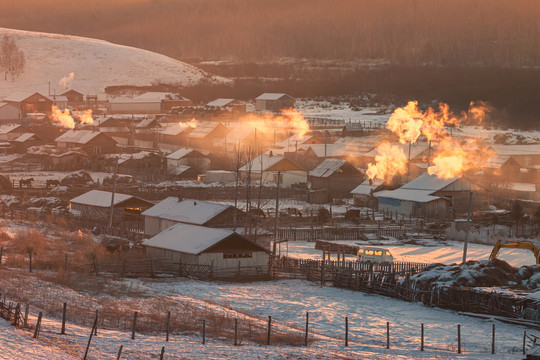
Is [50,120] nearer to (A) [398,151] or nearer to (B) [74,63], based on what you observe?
(A) [398,151]

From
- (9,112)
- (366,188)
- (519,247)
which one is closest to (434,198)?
(366,188)

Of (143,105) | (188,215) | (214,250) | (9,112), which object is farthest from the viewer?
(143,105)

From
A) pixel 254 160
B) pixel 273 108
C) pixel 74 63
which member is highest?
pixel 74 63

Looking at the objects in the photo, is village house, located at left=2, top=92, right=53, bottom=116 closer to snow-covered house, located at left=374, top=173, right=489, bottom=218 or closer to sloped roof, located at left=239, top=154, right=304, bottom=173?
sloped roof, located at left=239, top=154, right=304, bottom=173

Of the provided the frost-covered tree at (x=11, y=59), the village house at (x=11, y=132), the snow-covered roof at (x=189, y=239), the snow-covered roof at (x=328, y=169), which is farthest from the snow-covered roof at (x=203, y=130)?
the frost-covered tree at (x=11, y=59)

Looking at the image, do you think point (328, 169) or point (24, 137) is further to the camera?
point (24, 137)

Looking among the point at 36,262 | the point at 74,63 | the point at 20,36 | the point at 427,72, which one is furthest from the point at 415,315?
the point at 20,36

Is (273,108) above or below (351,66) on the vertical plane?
below

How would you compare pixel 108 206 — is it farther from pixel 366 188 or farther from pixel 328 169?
pixel 328 169
